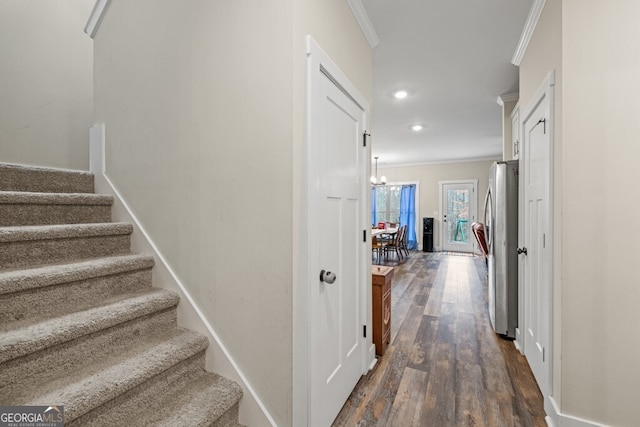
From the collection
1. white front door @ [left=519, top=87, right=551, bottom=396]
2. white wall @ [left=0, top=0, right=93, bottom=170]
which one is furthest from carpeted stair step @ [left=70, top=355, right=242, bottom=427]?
white wall @ [left=0, top=0, right=93, bottom=170]

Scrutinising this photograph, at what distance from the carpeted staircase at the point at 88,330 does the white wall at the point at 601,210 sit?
1.78 metres

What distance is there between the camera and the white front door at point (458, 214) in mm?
8461

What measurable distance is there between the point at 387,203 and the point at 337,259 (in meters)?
8.14

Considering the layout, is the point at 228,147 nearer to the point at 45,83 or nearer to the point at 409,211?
the point at 45,83

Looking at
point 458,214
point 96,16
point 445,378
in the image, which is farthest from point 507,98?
point 458,214

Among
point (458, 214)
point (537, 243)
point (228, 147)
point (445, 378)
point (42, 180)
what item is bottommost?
point (445, 378)

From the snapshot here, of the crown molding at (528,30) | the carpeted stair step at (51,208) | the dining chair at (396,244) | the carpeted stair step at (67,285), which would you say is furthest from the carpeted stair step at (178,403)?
the dining chair at (396,244)

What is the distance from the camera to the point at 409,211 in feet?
30.2

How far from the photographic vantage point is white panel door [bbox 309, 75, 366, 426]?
5.03 feet

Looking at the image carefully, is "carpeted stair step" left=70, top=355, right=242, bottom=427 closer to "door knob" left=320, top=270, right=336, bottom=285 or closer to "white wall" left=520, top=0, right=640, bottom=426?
"door knob" left=320, top=270, right=336, bottom=285

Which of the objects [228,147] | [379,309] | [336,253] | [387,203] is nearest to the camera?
[228,147]

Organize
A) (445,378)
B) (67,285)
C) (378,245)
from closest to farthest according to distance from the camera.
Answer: (67,285) < (445,378) < (378,245)

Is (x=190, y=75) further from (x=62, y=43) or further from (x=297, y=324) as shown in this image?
(x=62, y=43)

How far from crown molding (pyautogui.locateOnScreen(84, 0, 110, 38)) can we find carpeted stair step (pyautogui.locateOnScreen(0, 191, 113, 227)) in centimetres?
118
